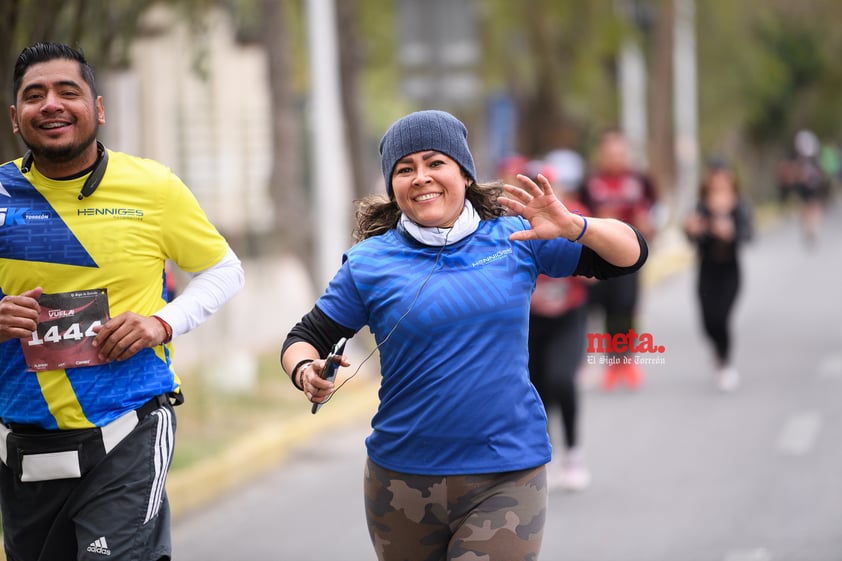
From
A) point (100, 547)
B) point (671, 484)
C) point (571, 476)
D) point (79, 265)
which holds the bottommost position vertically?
point (671, 484)

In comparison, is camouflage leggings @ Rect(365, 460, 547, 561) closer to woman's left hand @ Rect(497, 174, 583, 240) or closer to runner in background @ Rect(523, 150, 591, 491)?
woman's left hand @ Rect(497, 174, 583, 240)

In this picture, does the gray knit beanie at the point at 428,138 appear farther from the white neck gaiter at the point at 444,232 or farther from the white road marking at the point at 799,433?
the white road marking at the point at 799,433

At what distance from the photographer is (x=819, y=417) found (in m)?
10.3

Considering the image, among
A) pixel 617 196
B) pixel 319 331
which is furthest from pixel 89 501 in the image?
pixel 617 196

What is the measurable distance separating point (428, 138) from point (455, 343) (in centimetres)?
58

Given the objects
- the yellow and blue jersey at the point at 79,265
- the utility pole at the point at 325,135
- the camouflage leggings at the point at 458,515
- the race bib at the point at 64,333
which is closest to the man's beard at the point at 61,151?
the yellow and blue jersey at the point at 79,265

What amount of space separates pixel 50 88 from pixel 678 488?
5.13m

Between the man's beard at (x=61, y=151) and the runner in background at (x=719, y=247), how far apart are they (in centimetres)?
781

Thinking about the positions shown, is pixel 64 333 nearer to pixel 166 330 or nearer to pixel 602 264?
pixel 166 330

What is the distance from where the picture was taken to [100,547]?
4137 mm

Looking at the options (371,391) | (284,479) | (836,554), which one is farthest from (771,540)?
(371,391)

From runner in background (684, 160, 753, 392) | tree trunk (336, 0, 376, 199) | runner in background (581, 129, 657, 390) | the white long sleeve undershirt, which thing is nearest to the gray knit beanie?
the white long sleeve undershirt

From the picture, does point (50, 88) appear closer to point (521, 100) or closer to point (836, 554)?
point (836, 554)

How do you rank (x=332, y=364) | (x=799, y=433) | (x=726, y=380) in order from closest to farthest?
(x=332, y=364), (x=799, y=433), (x=726, y=380)
